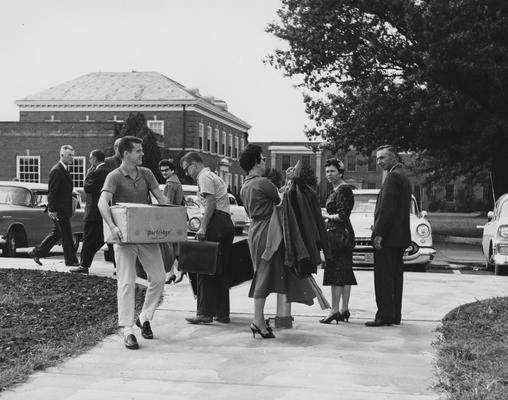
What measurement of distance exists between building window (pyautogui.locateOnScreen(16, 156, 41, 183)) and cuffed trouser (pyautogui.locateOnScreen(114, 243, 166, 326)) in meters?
41.1

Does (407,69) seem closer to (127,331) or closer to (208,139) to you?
(127,331)

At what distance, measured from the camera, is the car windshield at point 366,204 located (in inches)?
605

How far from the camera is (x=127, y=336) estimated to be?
6.42m

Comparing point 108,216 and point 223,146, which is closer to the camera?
point 108,216

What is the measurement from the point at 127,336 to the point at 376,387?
7.58 feet

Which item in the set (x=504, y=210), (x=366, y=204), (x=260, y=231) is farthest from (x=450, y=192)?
(x=260, y=231)

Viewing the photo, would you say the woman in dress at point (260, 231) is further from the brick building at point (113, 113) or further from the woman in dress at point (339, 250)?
the brick building at point (113, 113)

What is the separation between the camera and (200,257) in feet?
24.4

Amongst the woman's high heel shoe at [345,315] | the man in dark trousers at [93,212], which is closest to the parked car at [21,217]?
the man in dark trousers at [93,212]

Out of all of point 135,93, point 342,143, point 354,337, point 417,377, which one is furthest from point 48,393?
point 135,93

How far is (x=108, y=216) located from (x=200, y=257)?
1334 millimetres

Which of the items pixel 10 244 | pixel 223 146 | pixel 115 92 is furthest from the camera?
pixel 223 146

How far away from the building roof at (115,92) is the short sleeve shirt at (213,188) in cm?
4800

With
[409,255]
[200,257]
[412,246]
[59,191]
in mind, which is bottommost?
[409,255]
